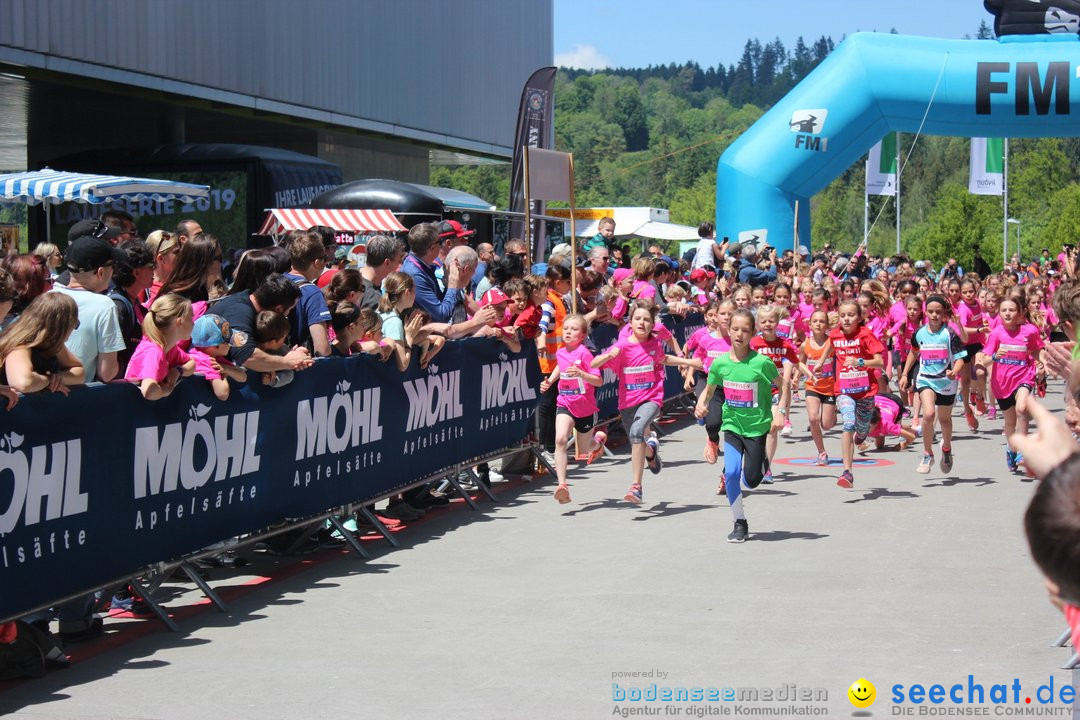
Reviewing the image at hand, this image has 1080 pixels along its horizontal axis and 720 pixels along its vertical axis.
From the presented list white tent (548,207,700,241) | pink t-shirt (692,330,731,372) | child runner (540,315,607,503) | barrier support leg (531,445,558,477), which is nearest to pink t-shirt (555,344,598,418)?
child runner (540,315,607,503)

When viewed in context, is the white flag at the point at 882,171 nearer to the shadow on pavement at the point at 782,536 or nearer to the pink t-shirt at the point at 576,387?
the pink t-shirt at the point at 576,387

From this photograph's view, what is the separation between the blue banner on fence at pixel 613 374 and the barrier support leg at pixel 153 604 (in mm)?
6002

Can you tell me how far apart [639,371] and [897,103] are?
52.9 ft

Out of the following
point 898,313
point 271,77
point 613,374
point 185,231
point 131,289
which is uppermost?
point 271,77

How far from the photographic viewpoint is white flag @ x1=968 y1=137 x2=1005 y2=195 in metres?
40.3

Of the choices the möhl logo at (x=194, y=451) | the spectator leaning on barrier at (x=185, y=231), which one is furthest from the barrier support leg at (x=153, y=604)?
the spectator leaning on barrier at (x=185, y=231)

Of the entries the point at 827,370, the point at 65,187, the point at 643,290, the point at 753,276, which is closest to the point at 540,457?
the point at 827,370

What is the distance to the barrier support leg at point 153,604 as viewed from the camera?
6977 millimetres

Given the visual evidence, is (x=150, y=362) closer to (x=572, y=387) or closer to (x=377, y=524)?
(x=377, y=524)

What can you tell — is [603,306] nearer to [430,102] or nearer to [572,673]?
[572,673]

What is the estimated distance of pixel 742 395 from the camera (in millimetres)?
9852

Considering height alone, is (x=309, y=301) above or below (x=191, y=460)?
above

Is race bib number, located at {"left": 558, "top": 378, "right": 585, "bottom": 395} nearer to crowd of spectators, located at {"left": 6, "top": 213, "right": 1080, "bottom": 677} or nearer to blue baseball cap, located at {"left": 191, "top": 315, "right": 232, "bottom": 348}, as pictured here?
crowd of spectators, located at {"left": 6, "top": 213, "right": 1080, "bottom": 677}

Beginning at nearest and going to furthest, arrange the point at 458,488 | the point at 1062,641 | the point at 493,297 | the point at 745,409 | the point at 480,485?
the point at 1062,641 → the point at 745,409 → the point at 458,488 → the point at 480,485 → the point at 493,297
